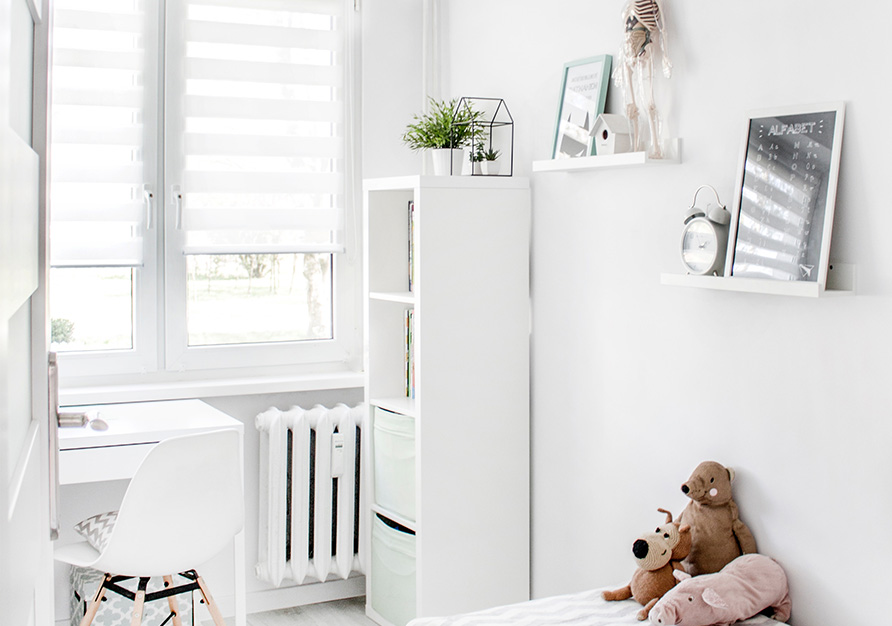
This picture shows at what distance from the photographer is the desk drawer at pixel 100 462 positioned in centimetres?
248

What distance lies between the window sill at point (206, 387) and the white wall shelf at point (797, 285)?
1701 millimetres

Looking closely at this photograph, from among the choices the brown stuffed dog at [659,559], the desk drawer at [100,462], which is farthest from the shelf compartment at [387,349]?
the brown stuffed dog at [659,559]

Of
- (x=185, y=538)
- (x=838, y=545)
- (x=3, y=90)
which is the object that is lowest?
(x=185, y=538)

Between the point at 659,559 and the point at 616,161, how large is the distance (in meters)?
0.98

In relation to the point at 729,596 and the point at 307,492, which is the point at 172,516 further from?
the point at 729,596

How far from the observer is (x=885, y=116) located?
1702 mm

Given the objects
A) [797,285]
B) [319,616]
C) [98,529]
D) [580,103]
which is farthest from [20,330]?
[319,616]

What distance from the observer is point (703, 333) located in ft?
7.14

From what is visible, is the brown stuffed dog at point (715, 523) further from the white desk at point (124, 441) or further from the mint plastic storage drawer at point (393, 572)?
the white desk at point (124, 441)

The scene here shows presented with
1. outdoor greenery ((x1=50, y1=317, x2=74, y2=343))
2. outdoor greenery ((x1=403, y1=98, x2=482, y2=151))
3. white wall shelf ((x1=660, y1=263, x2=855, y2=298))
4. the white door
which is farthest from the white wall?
outdoor greenery ((x1=50, y1=317, x2=74, y2=343))

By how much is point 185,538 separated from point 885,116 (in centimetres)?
195

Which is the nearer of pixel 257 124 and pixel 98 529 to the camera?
pixel 98 529

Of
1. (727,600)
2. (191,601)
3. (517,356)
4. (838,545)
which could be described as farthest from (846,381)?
(191,601)

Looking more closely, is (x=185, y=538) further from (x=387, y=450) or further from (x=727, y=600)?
(x=727, y=600)
